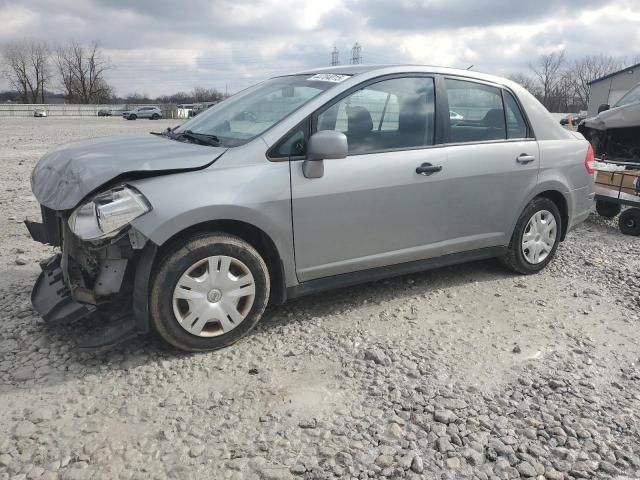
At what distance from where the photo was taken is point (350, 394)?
114 inches

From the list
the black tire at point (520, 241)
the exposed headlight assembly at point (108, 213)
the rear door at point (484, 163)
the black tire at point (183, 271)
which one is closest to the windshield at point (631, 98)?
the black tire at point (520, 241)

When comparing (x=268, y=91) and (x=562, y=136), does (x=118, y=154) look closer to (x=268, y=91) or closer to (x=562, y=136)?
(x=268, y=91)

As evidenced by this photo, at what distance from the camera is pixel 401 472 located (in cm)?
232

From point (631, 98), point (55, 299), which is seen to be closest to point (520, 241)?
point (55, 299)

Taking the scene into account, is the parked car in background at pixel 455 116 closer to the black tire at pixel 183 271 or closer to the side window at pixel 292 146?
the side window at pixel 292 146

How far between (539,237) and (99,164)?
3.80 meters

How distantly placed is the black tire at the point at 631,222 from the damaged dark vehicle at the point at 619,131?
1.87 metres

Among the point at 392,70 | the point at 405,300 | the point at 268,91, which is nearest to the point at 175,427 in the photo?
the point at 405,300

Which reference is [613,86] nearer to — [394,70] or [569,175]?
[569,175]

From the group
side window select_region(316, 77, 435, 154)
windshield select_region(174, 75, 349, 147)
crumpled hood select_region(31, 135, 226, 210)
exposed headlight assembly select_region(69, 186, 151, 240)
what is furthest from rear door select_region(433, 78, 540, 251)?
exposed headlight assembly select_region(69, 186, 151, 240)

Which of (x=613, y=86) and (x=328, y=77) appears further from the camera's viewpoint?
(x=613, y=86)

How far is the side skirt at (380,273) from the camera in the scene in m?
3.58

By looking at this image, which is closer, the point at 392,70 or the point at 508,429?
the point at 508,429

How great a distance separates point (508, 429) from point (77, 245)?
2.69 m
